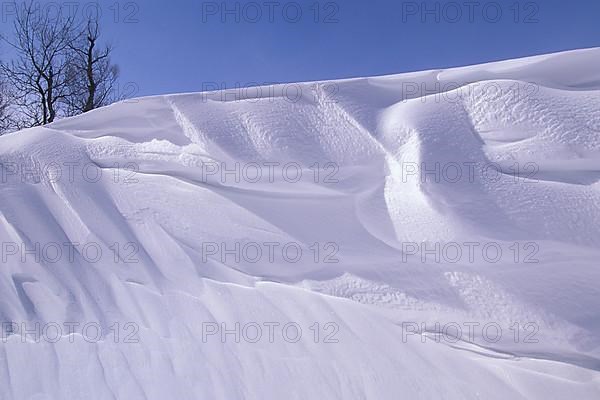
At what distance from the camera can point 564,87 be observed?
55.1 inches

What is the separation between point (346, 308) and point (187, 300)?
1.66ft

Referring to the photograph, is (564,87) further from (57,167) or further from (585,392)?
(57,167)

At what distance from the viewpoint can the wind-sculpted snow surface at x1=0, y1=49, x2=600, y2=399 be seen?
110cm

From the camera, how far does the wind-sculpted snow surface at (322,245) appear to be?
1103 mm

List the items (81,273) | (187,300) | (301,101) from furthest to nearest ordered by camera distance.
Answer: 1. (301,101)
2. (81,273)
3. (187,300)

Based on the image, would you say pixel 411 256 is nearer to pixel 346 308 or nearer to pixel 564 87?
pixel 346 308

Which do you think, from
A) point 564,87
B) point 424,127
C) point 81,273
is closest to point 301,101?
point 424,127

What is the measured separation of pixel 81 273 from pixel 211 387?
0.65m

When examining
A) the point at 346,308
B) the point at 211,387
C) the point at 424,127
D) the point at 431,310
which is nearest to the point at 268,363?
the point at 211,387

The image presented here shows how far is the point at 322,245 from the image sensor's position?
4.35 feet

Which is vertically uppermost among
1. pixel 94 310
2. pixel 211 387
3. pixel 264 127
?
pixel 264 127

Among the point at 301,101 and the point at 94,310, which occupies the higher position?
the point at 301,101

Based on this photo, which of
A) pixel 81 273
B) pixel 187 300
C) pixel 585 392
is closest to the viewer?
pixel 585 392

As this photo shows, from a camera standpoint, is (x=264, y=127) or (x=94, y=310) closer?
(x=94, y=310)
